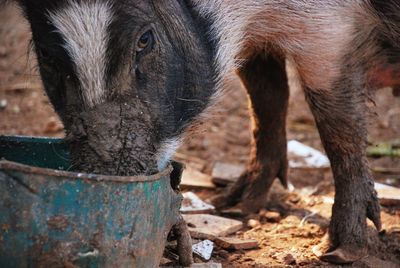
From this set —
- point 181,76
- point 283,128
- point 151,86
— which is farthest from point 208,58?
point 283,128

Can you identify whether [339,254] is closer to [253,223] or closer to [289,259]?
[289,259]

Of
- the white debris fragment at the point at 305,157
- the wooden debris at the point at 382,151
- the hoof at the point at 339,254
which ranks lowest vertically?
the hoof at the point at 339,254

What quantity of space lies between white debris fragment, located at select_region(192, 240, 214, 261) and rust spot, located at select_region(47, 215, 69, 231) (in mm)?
1036

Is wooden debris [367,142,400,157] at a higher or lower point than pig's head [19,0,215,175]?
lower

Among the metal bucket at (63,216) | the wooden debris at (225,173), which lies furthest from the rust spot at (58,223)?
the wooden debris at (225,173)

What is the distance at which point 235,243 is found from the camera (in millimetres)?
3428

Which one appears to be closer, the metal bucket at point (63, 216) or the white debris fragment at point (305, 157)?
the metal bucket at point (63, 216)

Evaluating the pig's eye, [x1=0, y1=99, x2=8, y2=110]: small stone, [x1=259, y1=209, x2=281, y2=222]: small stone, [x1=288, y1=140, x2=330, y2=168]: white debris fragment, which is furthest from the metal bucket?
[x1=0, y1=99, x2=8, y2=110]: small stone

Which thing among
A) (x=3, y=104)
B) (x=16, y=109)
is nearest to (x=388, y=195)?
(x=16, y=109)

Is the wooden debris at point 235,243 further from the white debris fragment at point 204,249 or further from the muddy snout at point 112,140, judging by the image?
the muddy snout at point 112,140

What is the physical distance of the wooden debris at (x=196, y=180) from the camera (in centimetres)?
452

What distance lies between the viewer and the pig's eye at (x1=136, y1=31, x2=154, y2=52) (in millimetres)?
2846

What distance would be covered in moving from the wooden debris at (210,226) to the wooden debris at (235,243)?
0.14ft

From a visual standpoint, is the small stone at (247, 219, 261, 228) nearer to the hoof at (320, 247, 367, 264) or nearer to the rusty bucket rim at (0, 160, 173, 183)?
the hoof at (320, 247, 367, 264)
